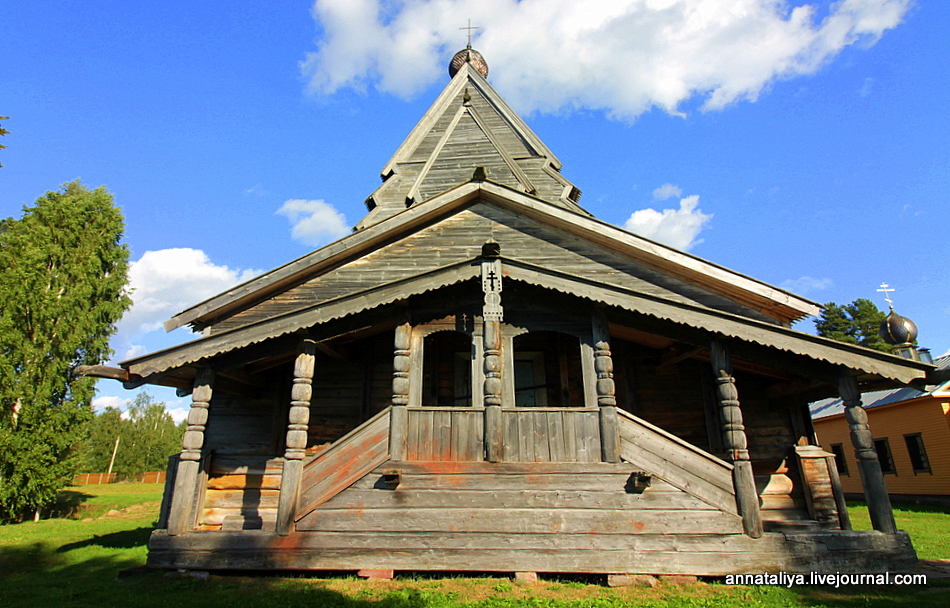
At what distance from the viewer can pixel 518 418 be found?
7.29 metres

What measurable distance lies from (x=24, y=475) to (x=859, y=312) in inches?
1966

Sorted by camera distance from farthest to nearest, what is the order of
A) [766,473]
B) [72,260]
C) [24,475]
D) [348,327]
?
[72,260]
[24,475]
[766,473]
[348,327]

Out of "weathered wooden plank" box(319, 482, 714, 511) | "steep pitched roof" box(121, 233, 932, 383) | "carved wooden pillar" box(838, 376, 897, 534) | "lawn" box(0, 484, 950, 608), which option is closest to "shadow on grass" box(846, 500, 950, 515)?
"carved wooden pillar" box(838, 376, 897, 534)

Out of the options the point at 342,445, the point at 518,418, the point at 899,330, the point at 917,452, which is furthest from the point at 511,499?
the point at 917,452

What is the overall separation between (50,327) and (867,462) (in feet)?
87.8

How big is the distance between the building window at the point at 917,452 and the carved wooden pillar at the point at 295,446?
23887 mm

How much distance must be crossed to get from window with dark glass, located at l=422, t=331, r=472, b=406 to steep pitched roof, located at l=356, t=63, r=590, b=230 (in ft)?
14.6

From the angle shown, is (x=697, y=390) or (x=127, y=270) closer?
(x=697, y=390)

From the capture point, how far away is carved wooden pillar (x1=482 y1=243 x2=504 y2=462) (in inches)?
281

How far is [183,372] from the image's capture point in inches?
319

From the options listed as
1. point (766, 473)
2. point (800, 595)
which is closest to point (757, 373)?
point (766, 473)

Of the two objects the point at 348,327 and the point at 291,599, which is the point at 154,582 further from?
the point at 348,327

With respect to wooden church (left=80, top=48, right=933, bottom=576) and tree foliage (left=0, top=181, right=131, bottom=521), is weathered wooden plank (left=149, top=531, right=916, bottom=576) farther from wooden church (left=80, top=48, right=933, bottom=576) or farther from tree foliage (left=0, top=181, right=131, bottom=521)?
tree foliage (left=0, top=181, right=131, bottom=521)

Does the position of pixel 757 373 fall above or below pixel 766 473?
above
